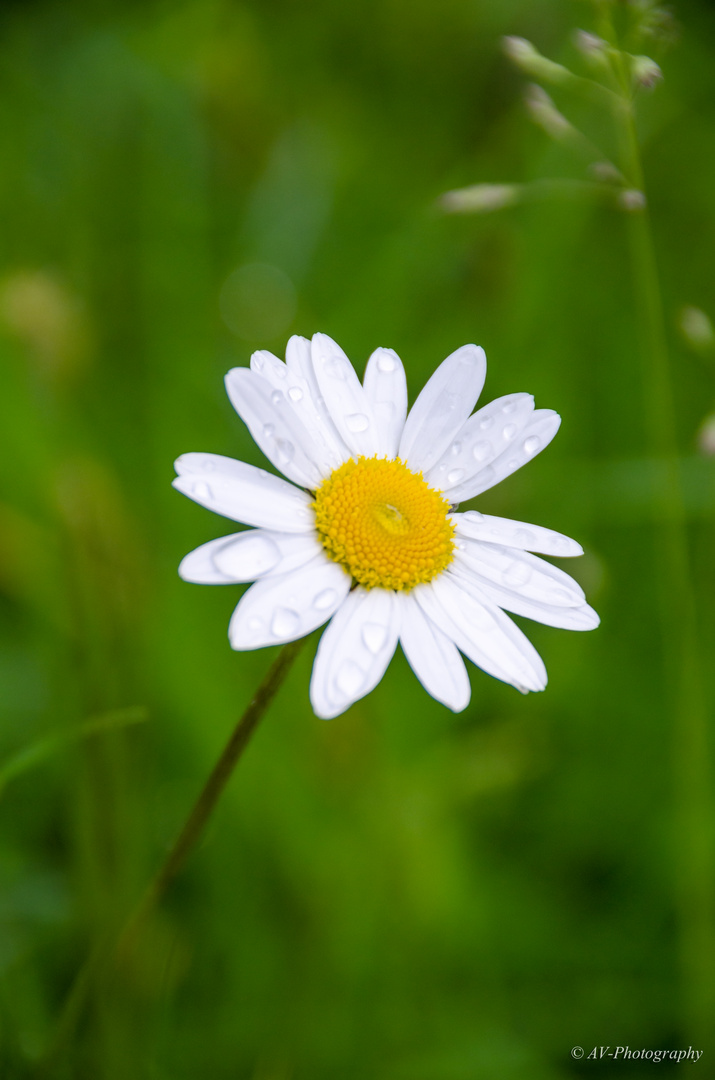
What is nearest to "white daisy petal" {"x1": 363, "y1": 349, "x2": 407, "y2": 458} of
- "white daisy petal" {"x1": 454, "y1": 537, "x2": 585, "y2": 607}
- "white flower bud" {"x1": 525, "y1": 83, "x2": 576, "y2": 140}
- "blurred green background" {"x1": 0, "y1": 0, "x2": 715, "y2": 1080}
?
"white daisy petal" {"x1": 454, "y1": 537, "x2": 585, "y2": 607}

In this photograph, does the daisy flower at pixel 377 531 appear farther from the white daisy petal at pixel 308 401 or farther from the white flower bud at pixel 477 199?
the white flower bud at pixel 477 199

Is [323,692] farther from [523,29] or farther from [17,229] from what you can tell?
[523,29]

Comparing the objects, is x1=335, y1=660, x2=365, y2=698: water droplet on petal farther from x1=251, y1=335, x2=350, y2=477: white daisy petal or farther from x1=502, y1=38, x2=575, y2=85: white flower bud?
x1=502, y1=38, x2=575, y2=85: white flower bud

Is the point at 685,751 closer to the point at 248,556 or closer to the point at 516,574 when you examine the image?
the point at 516,574

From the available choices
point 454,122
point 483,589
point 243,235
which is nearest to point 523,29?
point 454,122

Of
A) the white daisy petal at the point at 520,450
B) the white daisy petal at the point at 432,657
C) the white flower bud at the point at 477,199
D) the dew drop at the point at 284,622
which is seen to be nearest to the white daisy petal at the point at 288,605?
the dew drop at the point at 284,622

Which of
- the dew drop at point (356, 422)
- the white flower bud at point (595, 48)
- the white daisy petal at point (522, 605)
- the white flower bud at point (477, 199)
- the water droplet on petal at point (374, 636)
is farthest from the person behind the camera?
the white flower bud at point (477, 199)
